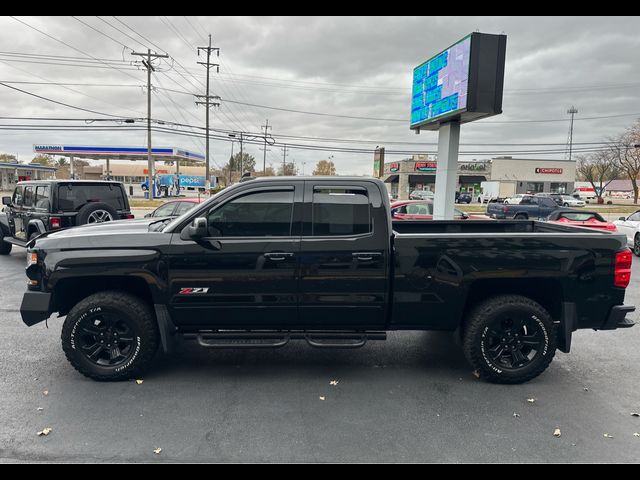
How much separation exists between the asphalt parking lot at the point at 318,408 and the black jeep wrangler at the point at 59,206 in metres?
4.70

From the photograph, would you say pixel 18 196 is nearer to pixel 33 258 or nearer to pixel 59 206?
pixel 59 206

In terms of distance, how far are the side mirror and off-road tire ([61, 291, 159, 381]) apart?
0.86 metres

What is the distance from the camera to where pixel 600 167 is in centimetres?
6000

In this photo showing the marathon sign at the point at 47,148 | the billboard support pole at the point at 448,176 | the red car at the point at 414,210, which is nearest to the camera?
the billboard support pole at the point at 448,176

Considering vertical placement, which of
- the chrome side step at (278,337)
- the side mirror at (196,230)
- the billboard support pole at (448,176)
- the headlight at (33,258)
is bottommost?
the chrome side step at (278,337)

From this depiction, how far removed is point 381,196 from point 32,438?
3467 mm

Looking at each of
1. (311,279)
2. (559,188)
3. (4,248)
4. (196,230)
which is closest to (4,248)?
(4,248)

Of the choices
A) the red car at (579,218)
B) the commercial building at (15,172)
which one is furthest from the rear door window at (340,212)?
the commercial building at (15,172)

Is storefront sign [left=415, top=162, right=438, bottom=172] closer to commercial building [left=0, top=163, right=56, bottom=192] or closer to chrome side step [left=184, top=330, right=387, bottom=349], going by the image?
commercial building [left=0, top=163, right=56, bottom=192]

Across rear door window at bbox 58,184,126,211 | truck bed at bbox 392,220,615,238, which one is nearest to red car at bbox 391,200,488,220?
truck bed at bbox 392,220,615,238

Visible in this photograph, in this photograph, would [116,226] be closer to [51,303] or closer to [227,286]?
[51,303]

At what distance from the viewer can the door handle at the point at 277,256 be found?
3816 millimetres

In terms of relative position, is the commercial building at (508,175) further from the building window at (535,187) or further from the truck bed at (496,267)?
the truck bed at (496,267)

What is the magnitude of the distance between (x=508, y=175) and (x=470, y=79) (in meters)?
52.7
